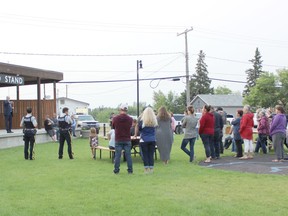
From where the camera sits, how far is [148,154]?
11.1 metres

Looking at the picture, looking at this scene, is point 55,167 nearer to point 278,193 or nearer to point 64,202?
point 64,202

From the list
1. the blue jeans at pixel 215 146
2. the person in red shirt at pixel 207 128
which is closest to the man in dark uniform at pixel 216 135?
the blue jeans at pixel 215 146

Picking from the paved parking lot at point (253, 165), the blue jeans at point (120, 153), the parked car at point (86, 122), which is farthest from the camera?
the parked car at point (86, 122)

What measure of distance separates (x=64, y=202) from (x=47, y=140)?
18.3 meters

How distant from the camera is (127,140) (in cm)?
1086

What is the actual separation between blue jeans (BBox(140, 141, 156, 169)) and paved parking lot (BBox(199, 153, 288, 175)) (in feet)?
6.41

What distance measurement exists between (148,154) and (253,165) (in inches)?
130

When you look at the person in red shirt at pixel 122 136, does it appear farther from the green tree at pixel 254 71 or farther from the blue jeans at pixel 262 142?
the green tree at pixel 254 71

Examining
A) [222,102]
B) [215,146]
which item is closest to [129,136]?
[215,146]

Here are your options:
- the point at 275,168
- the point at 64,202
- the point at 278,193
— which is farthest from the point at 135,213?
the point at 275,168

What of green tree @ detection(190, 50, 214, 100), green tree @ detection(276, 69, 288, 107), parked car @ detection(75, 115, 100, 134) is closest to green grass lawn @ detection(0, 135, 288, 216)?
parked car @ detection(75, 115, 100, 134)

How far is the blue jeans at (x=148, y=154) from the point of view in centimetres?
1100

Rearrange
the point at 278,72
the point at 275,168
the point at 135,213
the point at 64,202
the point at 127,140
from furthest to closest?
the point at 278,72, the point at 275,168, the point at 127,140, the point at 64,202, the point at 135,213

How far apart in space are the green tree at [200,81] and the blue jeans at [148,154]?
8166 cm
